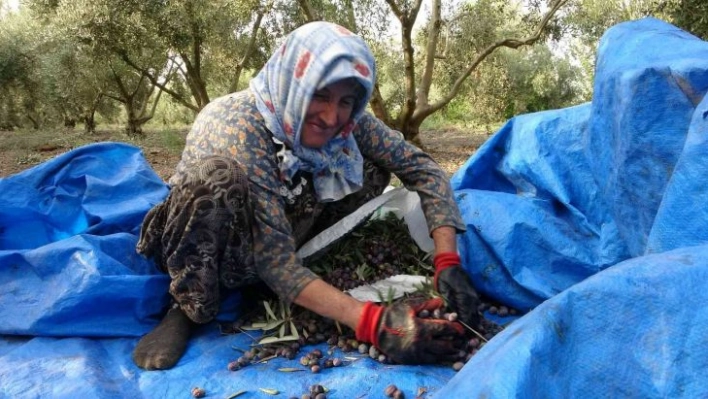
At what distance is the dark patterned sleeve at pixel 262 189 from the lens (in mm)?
1996

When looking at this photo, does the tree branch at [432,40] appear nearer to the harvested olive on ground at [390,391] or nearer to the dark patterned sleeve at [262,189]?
the dark patterned sleeve at [262,189]

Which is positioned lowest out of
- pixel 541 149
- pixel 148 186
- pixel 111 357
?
pixel 111 357

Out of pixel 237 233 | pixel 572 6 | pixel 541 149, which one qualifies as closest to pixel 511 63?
pixel 572 6

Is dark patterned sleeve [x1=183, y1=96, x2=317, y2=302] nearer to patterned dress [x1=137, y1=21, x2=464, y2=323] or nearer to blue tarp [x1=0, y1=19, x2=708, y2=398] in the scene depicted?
patterned dress [x1=137, y1=21, x2=464, y2=323]

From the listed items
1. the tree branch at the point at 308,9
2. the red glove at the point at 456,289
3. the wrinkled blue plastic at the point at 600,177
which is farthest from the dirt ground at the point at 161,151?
the red glove at the point at 456,289

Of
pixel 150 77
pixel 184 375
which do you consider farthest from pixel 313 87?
pixel 150 77

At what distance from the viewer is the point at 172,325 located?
7.19ft

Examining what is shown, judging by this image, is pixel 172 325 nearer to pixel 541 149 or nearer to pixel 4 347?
pixel 4 347

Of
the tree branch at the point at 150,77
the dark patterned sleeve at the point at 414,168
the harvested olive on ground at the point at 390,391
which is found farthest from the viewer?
the tree branch at the point at 150,77

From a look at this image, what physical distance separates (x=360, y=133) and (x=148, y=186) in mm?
1355

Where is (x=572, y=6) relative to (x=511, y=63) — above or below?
above

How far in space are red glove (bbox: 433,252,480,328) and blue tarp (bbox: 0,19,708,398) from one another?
→ 0.80 feet

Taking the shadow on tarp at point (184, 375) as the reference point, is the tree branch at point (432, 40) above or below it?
above

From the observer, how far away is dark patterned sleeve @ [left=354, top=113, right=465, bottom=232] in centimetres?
240
